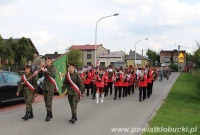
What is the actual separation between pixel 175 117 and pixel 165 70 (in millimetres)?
34576

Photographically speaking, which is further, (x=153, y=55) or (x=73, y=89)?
(x=153, y=55)

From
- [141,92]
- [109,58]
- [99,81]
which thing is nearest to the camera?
[99,81]

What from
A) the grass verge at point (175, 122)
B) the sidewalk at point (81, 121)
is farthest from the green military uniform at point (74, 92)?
the grass verge at point (175, 122)

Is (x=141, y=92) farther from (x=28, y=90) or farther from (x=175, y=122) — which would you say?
(x=28, y=90)

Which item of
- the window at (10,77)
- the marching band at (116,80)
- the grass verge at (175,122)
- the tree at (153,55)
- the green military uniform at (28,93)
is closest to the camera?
the grass verge at (175,122)

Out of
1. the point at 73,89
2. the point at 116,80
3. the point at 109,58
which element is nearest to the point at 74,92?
the point at 73,89

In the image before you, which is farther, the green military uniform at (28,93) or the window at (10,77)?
the window at (10,77)

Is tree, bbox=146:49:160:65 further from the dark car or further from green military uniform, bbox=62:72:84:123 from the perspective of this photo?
green military uniform, bbox=62:72:84:123

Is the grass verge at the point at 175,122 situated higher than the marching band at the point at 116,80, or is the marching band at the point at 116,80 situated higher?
the marching band at the point at 116,80

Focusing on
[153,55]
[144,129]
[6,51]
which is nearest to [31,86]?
[144,129]

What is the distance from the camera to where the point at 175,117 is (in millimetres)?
10336

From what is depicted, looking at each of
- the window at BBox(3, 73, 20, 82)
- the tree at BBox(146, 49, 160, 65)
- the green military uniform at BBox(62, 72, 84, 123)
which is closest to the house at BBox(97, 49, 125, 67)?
the tree at BBox(146, 49, 160, 65)

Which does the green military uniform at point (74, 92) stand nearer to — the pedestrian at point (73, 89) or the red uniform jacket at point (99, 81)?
the pedestrian at point (73, 89)

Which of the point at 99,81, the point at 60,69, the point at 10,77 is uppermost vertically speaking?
the point at 60,69
